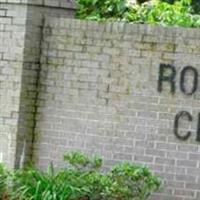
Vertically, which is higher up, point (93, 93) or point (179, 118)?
point (93, 93)

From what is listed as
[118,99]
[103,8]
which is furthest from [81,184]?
[103,8]

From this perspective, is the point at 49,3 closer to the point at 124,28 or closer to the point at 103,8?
the point at 124,28

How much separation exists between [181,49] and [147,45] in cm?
36

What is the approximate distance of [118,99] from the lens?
891cm

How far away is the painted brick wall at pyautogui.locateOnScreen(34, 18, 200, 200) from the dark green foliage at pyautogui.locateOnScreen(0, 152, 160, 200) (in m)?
0.36

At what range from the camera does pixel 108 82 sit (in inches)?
352

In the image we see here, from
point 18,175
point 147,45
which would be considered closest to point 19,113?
point 18,175

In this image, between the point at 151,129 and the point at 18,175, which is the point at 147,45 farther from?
the point at 18,175

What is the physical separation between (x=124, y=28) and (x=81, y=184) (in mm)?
1765

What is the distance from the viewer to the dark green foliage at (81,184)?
26.4ft

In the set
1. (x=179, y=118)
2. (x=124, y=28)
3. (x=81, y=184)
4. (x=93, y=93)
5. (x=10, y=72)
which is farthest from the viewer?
(x=10, y=72)

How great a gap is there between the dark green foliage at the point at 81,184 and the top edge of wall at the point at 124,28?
1.40 metres

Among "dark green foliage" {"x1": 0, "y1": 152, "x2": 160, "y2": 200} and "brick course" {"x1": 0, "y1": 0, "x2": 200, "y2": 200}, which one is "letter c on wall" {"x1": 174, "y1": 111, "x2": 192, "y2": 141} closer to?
"brick course" {"x1": 0, "y1": 0, "x2": 200, "y2": 200}

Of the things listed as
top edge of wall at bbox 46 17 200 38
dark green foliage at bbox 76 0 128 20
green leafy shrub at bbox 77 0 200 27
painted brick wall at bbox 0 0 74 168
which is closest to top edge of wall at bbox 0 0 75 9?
painted brick wall at bbox 0 0 74 168
